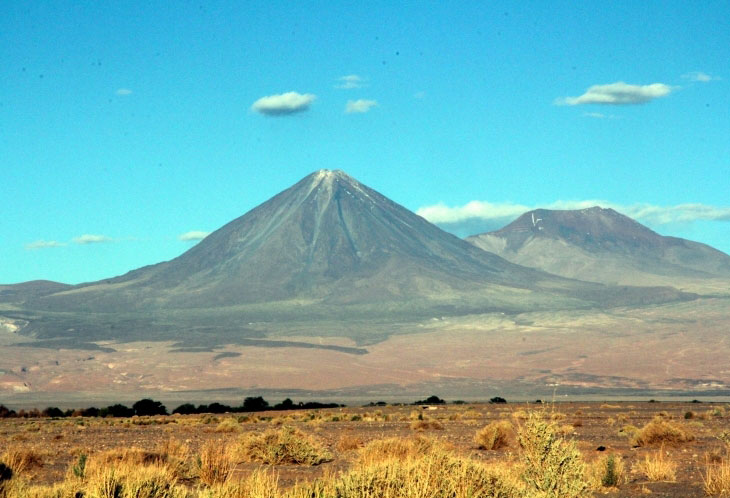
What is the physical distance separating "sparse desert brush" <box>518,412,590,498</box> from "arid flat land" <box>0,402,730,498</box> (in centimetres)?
22

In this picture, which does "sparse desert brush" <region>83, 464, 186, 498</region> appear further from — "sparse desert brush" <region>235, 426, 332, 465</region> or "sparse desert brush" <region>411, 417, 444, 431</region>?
"sparse desert brush" <region>411, 417, 444, 431</region>

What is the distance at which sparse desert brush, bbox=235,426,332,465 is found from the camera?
705 inches

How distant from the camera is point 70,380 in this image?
116m

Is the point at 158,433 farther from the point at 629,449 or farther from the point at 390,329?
the point at 390,329

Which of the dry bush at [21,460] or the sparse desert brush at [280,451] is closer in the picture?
the dry bush at [21,460]

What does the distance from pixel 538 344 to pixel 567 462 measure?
132244 millimetres

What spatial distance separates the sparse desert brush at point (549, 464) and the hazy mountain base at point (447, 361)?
256 ft

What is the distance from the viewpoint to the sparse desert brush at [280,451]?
1791cm

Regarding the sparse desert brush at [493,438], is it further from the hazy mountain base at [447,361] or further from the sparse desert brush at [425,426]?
the hazy mountain base at [447,361]

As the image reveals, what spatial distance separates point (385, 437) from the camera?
24.3 meters

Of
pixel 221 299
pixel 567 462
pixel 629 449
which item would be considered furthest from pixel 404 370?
pixel 567 462

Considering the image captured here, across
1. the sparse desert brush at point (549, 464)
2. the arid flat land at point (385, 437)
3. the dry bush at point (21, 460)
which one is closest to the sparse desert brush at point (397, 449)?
the arid flat land at point (385, 437)

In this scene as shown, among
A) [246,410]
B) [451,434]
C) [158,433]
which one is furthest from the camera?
[246,410]

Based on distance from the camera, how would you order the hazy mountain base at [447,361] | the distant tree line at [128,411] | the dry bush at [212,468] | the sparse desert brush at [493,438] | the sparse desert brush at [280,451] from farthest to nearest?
the hazy mountain base at [447,361], the distant tree line at [128,411], the sparse desert brush at [493,438], the sparse desert brush at [280,451], the dry bush at [212,468]
